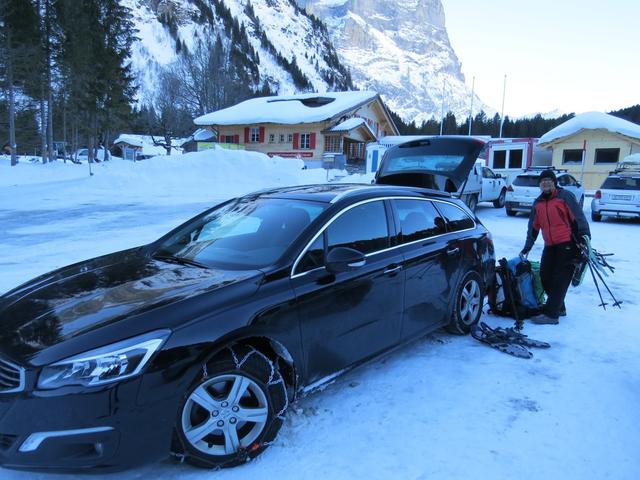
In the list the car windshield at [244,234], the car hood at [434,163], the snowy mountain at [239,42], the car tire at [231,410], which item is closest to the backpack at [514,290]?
the car windshield at [244,234]

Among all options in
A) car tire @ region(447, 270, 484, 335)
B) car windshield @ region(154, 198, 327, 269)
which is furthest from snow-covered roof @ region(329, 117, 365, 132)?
car windshield @ region(154, 198, 327, 269)

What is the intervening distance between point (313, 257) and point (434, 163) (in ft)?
24.9

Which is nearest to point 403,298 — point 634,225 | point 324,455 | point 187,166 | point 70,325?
point 324,455

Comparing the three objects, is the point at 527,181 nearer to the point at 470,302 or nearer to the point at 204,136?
the point at 470,302

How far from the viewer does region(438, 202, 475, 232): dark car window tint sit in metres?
4.57

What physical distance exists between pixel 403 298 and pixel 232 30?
131649 mm

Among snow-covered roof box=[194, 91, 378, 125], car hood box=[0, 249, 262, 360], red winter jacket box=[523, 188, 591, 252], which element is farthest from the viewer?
snow-covered roof box=[194, 91, 378, 125]

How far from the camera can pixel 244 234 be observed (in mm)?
3453

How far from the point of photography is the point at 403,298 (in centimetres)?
368

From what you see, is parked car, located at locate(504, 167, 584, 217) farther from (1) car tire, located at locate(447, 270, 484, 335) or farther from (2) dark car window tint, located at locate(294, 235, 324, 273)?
(2) dark car window tint, located at locate(294, 235, 324, 273)

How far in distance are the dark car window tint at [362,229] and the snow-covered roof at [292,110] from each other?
109ft

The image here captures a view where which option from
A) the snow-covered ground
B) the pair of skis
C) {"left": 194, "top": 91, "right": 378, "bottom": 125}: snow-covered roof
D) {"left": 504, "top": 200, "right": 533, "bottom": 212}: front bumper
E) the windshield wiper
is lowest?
the snow-covered ground

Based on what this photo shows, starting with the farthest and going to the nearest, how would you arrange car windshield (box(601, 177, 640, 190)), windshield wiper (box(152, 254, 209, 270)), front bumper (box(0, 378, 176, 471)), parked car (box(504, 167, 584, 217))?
parked car (box(504, 167, 584, 217)) → car windshield (box(601, 177, 640, 190)) → windshield wiper (box(152, 254, 209, 270)) → front bumper (box(0, 378, 176, 471))

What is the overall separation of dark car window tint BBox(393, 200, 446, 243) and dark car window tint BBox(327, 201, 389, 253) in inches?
9.4
